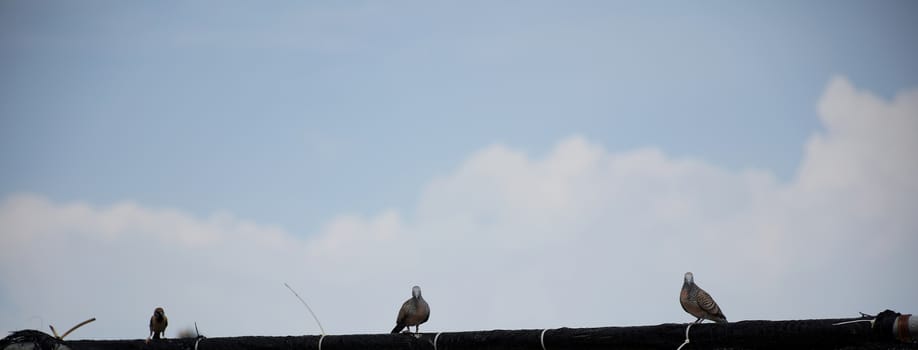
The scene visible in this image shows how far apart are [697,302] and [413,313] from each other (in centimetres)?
335

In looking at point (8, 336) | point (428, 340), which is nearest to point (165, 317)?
point (8, 336)

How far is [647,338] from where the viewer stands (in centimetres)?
902

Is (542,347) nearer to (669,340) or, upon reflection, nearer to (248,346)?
(669,340)

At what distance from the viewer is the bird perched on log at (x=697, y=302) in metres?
11.5

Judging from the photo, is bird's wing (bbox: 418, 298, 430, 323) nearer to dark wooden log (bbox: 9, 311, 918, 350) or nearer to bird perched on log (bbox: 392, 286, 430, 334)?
bird perched on log (bbox: 392, 286, 430, 334)

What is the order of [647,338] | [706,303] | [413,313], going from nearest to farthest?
[647,338]
[706,303]
[413,313]

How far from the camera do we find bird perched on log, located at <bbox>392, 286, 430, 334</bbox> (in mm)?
13023

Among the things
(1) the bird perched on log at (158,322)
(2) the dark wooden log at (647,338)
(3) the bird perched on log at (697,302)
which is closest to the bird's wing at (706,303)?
(3) the bird perched on log at (697,302)

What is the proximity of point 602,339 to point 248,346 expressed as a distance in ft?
12.7

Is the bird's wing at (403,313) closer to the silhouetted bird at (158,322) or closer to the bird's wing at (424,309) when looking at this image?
the bird's wing at (424,309)

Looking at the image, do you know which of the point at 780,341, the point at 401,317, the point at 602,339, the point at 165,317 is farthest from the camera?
the point at 165,317

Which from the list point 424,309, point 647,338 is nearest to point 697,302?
point 647,338

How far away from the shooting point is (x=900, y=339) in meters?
7.88

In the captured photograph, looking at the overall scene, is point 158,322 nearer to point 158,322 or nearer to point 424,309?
point 158,322
